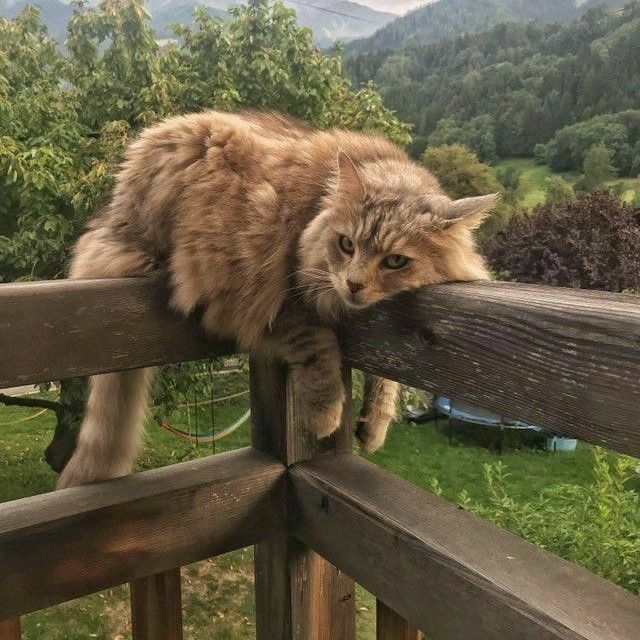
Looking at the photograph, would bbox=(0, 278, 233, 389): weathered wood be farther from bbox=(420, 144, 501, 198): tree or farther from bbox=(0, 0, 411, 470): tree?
bbox=(420, 144, 501, 198): tree

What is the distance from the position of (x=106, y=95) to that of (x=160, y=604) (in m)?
6.02

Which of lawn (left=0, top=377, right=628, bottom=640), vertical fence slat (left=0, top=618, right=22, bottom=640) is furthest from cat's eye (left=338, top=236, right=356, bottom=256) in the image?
lawn (left=0, top=377, right=628, bottom=640)

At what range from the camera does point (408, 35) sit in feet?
50.4

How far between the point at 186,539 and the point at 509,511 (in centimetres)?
359

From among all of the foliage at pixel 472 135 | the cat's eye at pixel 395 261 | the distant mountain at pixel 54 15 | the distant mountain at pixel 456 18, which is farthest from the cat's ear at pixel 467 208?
the distant mountain at pixel 456 18

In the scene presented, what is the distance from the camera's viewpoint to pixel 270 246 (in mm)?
1643

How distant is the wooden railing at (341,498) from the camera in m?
0.83

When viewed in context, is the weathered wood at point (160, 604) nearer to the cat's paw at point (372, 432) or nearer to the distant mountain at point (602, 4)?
the cat's paw at point (372, 432)

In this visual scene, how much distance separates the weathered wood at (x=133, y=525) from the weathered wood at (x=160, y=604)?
0.14 feet

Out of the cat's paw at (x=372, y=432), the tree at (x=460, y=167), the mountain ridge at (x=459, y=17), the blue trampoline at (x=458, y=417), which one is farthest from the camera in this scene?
the mountain ridge at (x=459, y=17)

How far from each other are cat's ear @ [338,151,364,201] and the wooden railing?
0.48 meters

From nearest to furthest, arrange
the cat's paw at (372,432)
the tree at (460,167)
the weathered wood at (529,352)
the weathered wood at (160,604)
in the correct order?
the weathered wood at (529,352) → the weathered wood at (160,604) → the cat's paw at (372,432) → the tree at (460,167)

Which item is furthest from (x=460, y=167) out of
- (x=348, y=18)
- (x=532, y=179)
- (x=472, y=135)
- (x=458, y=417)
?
(x=348, y=18)

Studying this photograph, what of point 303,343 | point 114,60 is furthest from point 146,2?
point 303,343
